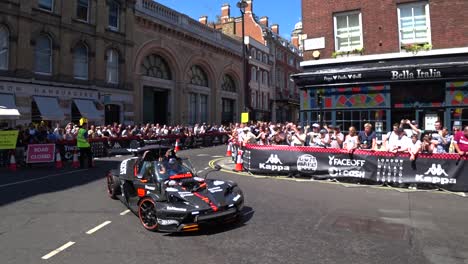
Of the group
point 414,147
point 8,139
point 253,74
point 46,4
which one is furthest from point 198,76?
point 414,147

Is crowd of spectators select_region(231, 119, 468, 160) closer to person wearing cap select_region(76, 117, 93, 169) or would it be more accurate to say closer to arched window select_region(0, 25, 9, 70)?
person wearing cap select_region(76, 117, 93, 169)

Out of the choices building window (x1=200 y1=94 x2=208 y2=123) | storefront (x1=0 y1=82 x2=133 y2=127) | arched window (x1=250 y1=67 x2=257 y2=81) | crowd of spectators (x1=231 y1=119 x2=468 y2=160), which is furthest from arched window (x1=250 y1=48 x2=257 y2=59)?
crowd of spectators (x1=231 y1=119 x2=468 y2=160)

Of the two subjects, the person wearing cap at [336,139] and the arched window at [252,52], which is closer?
the person wearing cap at [336,139]

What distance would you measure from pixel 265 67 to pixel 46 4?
33.5 m

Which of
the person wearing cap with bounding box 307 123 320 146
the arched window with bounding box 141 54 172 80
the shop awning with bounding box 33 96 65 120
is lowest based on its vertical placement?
the person wearing cap with bounding box 307 123 320 146

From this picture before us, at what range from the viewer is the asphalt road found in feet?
17.2

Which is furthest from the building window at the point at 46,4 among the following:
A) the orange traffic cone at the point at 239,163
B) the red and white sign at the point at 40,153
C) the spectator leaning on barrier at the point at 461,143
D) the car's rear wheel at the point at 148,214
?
the spectator leaning on barrier at the point at 461,143

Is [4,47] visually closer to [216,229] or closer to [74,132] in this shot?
[74,132]

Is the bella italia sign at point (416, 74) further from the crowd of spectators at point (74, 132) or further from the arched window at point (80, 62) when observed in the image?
the arched window at point (80, 62)

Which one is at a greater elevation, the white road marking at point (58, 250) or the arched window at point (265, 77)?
the arched window at point (265, 77)

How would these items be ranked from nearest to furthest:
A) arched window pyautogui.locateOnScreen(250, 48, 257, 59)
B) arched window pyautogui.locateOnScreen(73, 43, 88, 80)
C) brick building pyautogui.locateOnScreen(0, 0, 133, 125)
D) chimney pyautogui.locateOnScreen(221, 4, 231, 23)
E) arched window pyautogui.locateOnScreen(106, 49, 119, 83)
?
brick building pyautogui.locateOnScreen(0, 0, 133, 125)
arched window pyautogui.locateOnScreen(73, 43, 88, 80)
arched window pyautogui.locateOnScreen(106, 49, 119, 83)
arched window pyautogui.locateOnScreen(250, 48, 257, 59)
chimney pyautogui.locateOnScreen(221, 4, 231, 23)

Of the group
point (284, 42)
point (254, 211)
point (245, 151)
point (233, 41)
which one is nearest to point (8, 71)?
point (245, 151)

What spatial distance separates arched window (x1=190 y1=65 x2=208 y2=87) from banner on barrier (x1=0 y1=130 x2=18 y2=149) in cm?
2204

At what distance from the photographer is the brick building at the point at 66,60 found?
21.4 m
